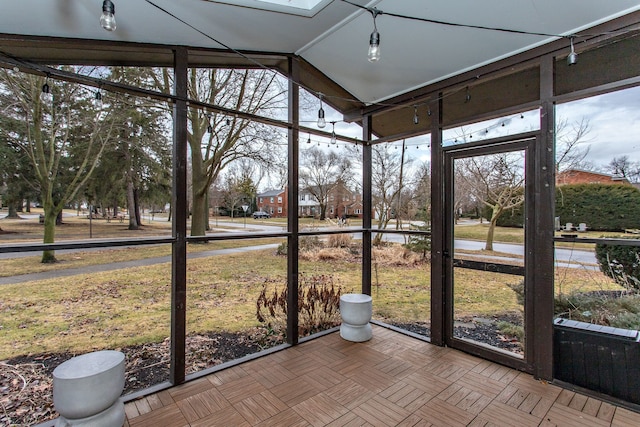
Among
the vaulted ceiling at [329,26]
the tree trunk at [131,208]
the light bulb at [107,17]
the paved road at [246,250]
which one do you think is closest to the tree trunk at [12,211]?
the paved road at [246,250]

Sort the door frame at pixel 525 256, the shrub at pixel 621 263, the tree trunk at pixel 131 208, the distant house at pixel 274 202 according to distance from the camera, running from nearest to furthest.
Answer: the shrub at pixel 621 263
the tree trunk at pixel 131 208
the door frame at pixel 525 256
the distant house at pixel 274 202

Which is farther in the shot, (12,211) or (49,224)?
(49,224)

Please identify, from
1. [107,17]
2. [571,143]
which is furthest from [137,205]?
[571,143]

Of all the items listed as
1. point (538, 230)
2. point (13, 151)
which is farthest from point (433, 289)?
point (13, 151)

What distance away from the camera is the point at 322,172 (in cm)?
399

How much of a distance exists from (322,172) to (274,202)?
2.88 ft

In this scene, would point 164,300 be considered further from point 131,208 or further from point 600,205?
point 600,205

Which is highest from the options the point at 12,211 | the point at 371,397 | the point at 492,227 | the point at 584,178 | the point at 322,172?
the point at 322,172

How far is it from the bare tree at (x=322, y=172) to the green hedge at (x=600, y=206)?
2.36m

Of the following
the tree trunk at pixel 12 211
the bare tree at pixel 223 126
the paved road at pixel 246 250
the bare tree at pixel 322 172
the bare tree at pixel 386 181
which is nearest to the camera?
the tree trunk at pixel 12 211

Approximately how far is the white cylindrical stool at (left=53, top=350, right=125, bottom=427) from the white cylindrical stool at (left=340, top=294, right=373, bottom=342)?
2177 mm

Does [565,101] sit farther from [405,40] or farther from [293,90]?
[293,90]

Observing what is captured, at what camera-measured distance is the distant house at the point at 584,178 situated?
2.42 m

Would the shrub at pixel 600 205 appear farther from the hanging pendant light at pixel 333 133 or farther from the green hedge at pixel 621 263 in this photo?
the hanging pendant light at pixel 333 133
